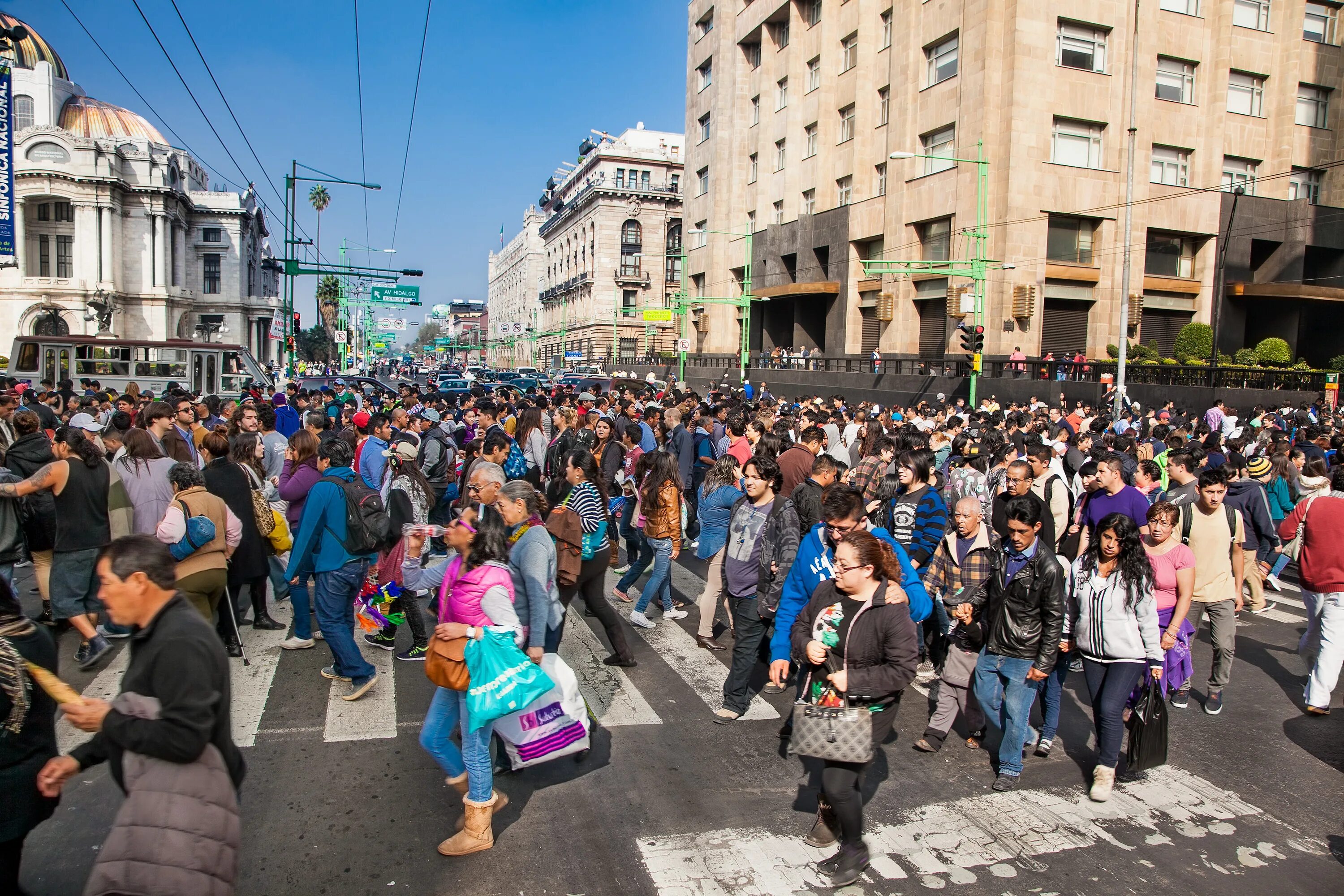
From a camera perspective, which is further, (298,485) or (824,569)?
(298,485)

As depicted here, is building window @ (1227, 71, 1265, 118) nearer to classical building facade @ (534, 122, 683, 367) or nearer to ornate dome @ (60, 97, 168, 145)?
classical building facade @ (534, 122, 683, 367)

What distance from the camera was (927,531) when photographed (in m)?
6.74

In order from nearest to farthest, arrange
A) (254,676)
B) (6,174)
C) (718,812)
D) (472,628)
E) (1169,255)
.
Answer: (472,628) → (718,812) → (254,676) → (6,174) → (1169,255)

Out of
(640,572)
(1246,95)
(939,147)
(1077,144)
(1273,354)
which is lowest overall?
(640,572)

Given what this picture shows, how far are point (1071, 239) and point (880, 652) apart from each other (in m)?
32.2

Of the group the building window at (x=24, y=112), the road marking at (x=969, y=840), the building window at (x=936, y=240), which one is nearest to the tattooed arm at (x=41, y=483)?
the road marking at (x=969, y=840)

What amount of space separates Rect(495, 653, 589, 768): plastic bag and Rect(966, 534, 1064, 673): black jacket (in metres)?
2.65

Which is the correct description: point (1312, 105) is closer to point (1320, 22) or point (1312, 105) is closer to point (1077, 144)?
point (1320, 22)

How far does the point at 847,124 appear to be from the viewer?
1590 inches

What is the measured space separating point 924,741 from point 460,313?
156 m

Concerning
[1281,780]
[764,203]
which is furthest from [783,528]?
[764,203]

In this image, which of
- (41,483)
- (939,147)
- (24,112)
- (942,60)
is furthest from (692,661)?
(24,112)

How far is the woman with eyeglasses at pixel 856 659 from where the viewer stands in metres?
4.07

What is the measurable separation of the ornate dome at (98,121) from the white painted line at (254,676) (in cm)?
7233
